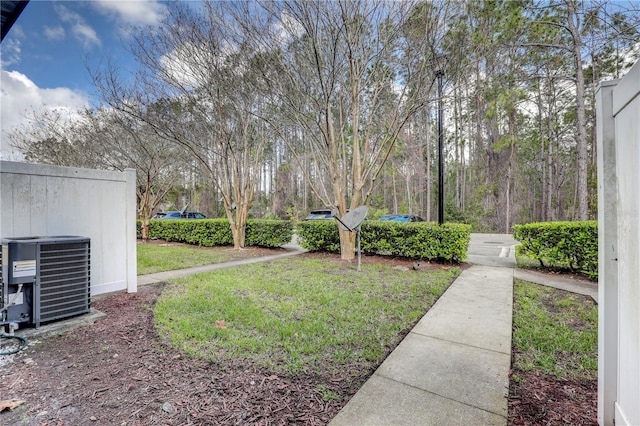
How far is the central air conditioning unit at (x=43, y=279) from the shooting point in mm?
2883

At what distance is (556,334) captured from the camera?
311 cm

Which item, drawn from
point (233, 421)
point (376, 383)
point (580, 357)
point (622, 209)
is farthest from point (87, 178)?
point (580, 357)

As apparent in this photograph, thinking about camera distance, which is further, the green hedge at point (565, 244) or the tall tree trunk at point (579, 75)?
the tall tree trunk at point (579, 75)

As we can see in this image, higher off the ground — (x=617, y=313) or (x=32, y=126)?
(x=32, y=126)

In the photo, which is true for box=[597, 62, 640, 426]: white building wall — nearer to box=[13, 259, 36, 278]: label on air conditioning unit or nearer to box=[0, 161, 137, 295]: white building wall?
box=[13, 259, 36, 278]: label on air conditioning unit

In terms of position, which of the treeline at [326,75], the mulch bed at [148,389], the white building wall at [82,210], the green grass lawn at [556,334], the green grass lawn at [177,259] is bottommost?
the green grass lawn at [556,334]

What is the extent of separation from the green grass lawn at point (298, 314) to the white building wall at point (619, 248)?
157 centimetres

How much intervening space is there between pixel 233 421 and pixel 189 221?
36.7ft

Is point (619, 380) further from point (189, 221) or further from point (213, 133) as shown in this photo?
point (189, 221)

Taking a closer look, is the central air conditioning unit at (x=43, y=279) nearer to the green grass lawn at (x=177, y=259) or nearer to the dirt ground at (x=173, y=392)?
the dirt ground at (x=173, y=392)

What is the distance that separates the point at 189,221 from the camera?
38.8 feet

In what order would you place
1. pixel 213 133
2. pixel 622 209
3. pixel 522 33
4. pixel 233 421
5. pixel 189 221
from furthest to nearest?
pixel 189 221 → pixel 213 133 → pixel 522 33 → pixel 233 421 → pixel 622 209

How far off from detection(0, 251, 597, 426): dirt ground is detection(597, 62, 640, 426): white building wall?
Answer: 1.94 feet

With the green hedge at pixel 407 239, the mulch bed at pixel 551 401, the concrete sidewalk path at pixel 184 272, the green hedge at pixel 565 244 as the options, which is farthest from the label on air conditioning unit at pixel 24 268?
the green hedge at pixel 565 244
